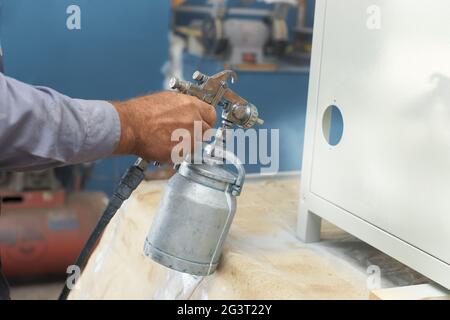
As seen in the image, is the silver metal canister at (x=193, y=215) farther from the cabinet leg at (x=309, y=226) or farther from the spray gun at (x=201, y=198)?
the cabinet leg at (x=309, y=226)

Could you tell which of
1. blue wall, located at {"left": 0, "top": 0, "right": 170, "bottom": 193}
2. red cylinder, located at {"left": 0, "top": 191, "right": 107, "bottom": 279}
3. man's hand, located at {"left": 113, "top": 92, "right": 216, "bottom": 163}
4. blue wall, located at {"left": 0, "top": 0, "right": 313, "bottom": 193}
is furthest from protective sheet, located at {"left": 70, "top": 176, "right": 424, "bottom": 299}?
red cylinder, located at {"left": 0, "top": 191, "right": 107, "bottom": 279}

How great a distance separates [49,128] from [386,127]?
1.63 ft

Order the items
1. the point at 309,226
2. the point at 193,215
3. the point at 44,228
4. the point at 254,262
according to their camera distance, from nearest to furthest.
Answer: the point at 193,215 → the point at 254,262 → the point at 309,226 → the point at 44,228

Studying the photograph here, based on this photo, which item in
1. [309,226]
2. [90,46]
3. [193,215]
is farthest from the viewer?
[90,46]

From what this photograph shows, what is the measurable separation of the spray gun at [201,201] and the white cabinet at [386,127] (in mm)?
189

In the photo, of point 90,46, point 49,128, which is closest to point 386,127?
point 49,128

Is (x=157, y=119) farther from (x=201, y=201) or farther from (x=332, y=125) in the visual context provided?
(x=332, y=125)

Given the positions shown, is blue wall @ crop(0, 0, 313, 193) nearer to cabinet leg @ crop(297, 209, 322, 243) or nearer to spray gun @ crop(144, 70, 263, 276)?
cabinet leg @ crop(297, 209, 322, 243)

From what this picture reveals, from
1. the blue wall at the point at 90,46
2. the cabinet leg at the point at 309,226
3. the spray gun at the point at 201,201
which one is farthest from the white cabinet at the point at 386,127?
the blue wall at the point at 90,46

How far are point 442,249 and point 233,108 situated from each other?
0.37 m

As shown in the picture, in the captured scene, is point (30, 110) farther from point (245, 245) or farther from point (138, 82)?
point (138, 82)

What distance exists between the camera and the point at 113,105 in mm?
699

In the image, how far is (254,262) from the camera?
870 millimetres
